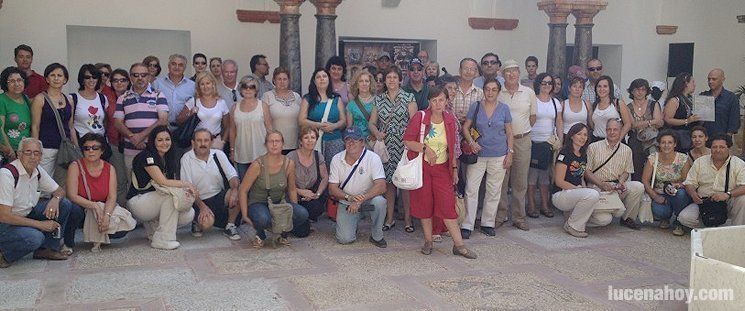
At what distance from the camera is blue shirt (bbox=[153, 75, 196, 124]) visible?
6.70 metres

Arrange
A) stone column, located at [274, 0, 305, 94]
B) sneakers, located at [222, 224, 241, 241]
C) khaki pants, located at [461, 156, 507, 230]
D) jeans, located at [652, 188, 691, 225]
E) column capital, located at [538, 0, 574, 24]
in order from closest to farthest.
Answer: sneakers, located at [222, 224, 241, 241] < khaki pants, located at [461, 156, 507, 230] < jeans, located at [652, 188, 691, 225] < stone column, located at [274, 0, 305, 94] < column capital, located at [538, 0, 574, 24]

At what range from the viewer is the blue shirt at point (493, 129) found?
6383 millimetres

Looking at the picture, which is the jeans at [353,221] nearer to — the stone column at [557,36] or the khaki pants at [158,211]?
the khaki pants at [158,211]

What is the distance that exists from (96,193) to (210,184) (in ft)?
3.22

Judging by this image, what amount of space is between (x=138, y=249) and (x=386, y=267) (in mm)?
2121

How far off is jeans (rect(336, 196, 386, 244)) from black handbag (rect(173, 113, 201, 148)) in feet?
5.20

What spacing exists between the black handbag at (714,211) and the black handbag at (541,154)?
1513 millimetres

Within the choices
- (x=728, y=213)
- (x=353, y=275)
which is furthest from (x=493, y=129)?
(x=728, y=213)

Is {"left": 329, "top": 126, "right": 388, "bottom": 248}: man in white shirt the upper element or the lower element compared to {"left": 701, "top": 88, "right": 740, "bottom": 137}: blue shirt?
lower

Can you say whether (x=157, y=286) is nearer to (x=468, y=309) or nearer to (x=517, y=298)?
(x=468, y=309)

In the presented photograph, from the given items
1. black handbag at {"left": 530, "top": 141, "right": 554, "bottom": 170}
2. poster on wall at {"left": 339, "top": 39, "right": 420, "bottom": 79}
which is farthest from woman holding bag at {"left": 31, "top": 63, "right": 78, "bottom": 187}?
poster on wall at {"left": 339, "top": 39, "right": 420, "bottom": 79}

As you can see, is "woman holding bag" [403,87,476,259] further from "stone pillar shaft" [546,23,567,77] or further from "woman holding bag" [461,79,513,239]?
"stone pillar shaft" [546,23,567,77]

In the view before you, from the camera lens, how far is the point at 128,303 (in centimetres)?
454

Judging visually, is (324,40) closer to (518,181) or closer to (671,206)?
(518,181)
